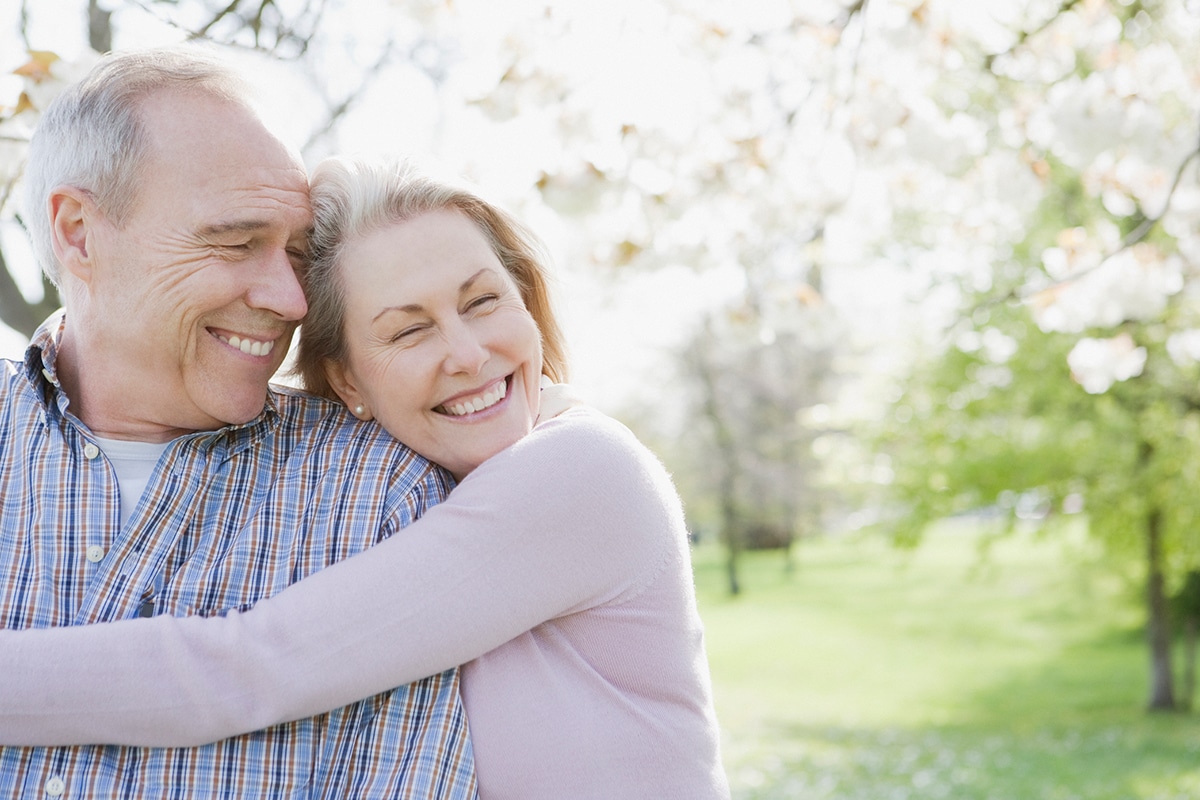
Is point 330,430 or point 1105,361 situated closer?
point 330,430

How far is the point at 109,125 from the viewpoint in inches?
78.1

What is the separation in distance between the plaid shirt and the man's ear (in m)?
A: 0.19

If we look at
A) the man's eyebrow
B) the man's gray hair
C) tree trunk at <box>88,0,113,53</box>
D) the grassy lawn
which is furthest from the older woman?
the grassy lawn

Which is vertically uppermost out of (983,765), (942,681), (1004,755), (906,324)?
(906,324)

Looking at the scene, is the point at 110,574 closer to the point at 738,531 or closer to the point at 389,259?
the point at 389,259

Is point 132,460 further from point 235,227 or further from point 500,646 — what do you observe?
point 500,646

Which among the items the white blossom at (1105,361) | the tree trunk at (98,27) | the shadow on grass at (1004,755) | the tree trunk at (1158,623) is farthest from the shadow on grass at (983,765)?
the tree trunk at (98,27)

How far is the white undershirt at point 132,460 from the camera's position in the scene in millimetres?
1973

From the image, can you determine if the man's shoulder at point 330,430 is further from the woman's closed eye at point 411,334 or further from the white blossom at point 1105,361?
the white blossom at point 1105,361

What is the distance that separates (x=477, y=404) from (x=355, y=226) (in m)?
0.36

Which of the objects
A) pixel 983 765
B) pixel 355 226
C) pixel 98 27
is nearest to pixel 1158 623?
pixel 983 765

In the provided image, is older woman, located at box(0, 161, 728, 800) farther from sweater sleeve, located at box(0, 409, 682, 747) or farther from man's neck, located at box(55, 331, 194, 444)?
man's neck, located at box(55, 331, 194, 444)

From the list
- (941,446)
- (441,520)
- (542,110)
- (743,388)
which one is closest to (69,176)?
(441,520)

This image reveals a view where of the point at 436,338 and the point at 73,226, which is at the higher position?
the point at 73,226
